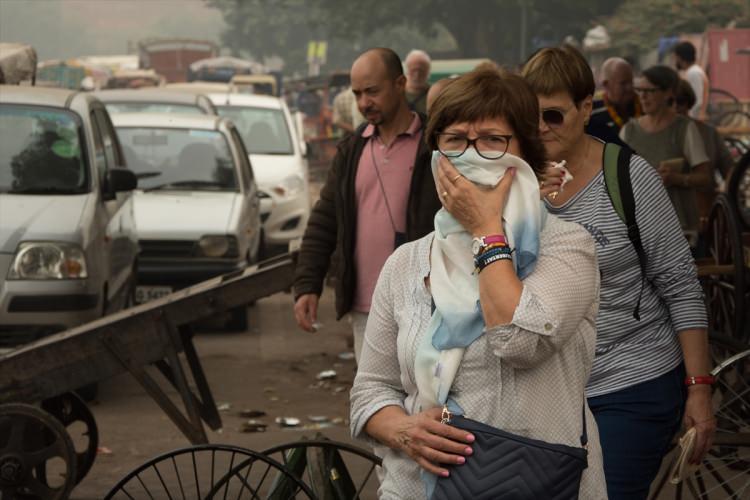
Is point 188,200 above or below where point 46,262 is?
below

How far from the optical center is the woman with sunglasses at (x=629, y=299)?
3924 millimetres

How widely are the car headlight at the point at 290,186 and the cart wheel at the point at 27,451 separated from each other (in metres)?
8.83

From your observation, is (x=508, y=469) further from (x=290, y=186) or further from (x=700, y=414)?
(x=290, y=186)

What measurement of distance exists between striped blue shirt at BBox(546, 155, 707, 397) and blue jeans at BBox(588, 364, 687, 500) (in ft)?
0.11

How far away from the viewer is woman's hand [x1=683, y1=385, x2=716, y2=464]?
395 cm

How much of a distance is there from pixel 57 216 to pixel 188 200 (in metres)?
3.44

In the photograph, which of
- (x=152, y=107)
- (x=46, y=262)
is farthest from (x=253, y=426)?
(x=152, y=107)

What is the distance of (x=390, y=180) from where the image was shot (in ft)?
19.4

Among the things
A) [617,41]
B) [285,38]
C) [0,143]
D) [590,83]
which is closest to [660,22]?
[617,41]

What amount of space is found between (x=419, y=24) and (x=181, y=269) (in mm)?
60256

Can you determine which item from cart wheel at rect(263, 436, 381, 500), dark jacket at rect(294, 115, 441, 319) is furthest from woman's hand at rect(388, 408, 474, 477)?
dark jacket at rect(294, 115, 441, 319)

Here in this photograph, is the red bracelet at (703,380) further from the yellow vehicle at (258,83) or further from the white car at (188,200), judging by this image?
the yellow vehicle at (258,83)

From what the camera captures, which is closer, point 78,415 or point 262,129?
point 78,415

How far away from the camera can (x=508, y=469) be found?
2824 mm
